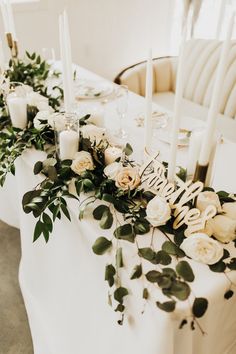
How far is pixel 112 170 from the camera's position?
0.82 m

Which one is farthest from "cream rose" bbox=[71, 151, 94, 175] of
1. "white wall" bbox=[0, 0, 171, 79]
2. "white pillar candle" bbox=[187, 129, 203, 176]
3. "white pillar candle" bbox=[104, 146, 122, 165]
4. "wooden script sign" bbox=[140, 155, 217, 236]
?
"white wall" bbox=[0, 0, 171, 79]

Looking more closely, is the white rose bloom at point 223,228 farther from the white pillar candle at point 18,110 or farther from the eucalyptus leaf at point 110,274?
the white pillar candle at point 18,110

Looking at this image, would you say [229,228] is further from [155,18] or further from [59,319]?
[155,18]

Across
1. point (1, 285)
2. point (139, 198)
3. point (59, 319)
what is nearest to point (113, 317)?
point (139, 198)

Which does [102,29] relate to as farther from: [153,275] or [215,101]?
[153,275]

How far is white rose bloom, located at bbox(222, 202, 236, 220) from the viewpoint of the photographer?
72 cm

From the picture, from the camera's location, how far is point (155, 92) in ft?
8.29

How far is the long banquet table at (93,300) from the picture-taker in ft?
2.10

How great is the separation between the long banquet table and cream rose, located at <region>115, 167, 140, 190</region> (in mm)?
115

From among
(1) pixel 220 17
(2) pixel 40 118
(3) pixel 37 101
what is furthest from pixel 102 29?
(2) pixel 40 118

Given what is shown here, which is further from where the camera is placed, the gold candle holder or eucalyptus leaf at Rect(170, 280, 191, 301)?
the gold candle holder

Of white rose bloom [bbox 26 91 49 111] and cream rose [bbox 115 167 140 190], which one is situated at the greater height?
white rose bloom [bbox 26 91 49 111]

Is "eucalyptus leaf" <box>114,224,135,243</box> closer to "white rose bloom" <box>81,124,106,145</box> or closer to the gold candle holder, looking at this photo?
the gold candle holder

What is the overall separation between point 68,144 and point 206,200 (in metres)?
0.42
